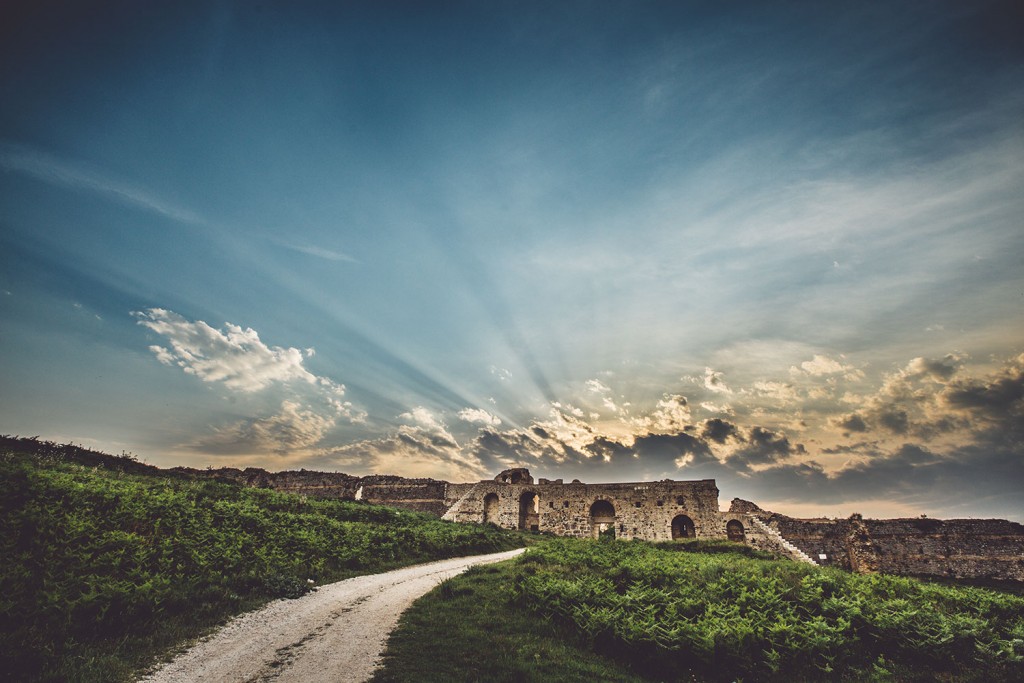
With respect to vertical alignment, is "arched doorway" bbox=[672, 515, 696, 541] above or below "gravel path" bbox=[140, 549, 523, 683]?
above

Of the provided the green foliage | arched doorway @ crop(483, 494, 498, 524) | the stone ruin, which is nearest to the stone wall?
the stone ruin

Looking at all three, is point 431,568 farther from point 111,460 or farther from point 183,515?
point 111,460

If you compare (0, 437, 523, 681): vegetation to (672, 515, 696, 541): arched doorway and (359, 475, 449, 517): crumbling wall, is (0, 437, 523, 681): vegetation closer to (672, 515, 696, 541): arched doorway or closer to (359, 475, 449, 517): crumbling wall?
(672, 515, 696, 541): arched doorway

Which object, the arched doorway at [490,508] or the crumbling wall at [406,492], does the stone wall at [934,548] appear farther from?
the crumbling wall at [406,492]

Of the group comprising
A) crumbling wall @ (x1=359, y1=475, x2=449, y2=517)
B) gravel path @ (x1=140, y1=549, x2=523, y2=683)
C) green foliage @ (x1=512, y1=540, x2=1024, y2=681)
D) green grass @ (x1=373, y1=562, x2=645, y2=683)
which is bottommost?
gravel path @ (x1=140, y1=549, x2=523, y2=683)

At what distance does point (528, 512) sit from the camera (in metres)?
45.6

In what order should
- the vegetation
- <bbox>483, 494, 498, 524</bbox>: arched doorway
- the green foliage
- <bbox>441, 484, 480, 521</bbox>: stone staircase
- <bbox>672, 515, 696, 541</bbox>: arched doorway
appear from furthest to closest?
<bbox>483, 494, 498, 524</bbox>: arched doorway → <bbox>441, 484, 480, 521</bbox>: stone staircase → <bbox>672, 515, 696, 541</bbox>: arched doorway → the green foliage → the vegetation

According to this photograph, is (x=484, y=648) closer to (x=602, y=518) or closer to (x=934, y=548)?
(x=934, y=548)

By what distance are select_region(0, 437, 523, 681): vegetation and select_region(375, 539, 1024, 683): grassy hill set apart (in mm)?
4625

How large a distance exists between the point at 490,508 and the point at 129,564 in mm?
37958

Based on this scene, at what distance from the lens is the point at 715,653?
8.77 m

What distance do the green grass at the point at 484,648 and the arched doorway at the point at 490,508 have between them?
33690mm

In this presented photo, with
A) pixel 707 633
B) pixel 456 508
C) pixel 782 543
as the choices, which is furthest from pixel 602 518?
pixel 707 633

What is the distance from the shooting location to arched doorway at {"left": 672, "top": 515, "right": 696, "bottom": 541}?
129 ft
